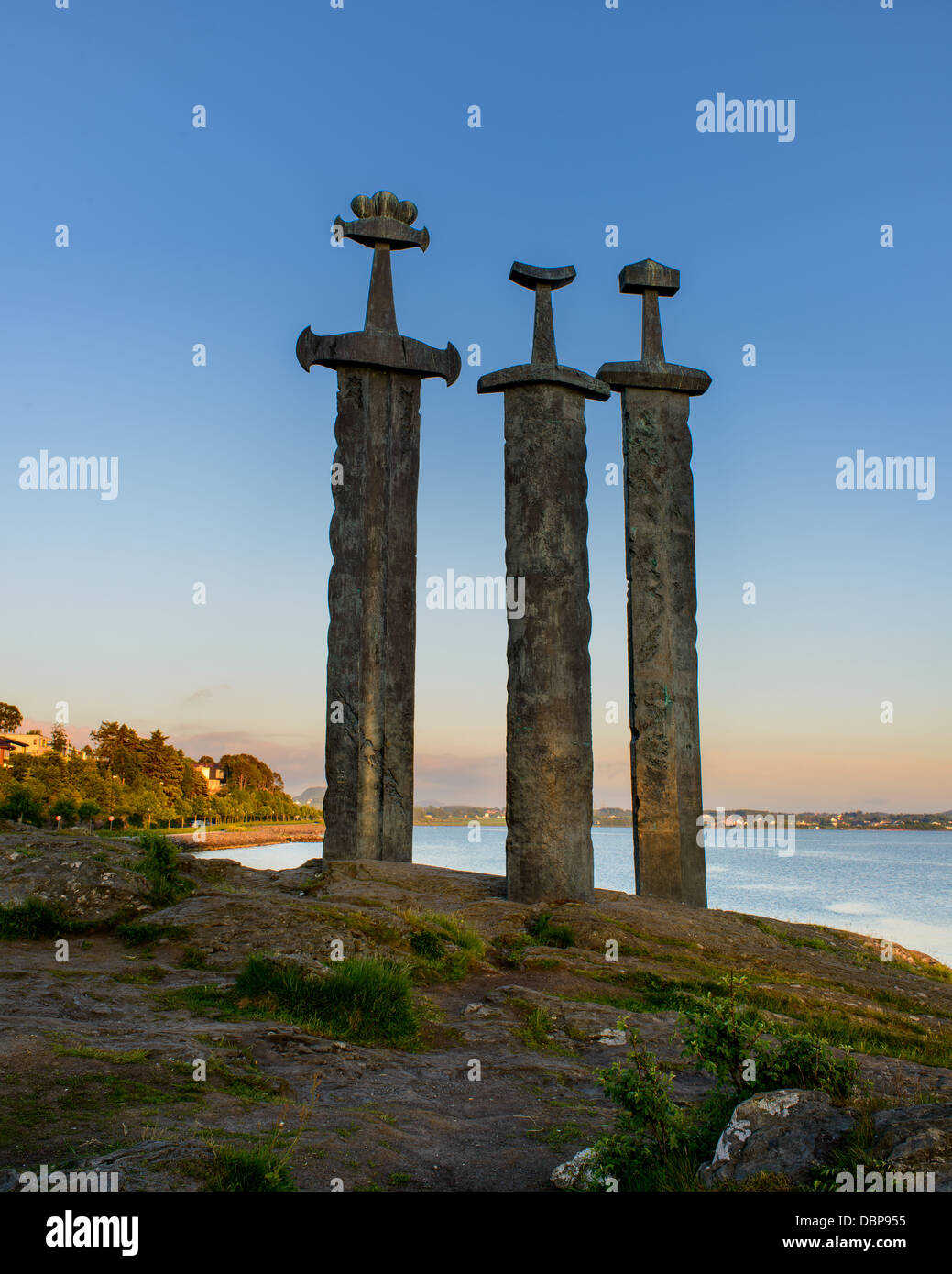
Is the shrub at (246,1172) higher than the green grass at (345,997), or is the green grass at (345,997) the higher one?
the shrub at (246,1172)

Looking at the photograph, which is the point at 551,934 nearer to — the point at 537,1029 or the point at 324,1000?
the point at 537,1029

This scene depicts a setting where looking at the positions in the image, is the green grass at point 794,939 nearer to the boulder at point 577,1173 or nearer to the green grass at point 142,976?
the green grass at point 142,976

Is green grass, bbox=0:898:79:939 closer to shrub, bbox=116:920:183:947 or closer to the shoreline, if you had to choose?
shrub, bbox=116:920:183:947

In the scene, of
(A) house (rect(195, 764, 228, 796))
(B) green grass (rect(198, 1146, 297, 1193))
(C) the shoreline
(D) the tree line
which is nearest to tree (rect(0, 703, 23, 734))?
(D) the tree line

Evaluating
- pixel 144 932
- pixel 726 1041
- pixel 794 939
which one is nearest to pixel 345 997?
pixel 144 932

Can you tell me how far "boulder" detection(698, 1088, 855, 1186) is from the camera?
3.88m

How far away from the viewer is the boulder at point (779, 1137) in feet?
12.7

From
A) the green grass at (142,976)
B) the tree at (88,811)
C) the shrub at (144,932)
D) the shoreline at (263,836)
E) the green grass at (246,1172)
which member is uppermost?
the green grass at (246,1172)

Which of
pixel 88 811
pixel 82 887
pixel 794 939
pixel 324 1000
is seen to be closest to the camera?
pixel 324 1000

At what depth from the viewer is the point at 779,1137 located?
4.03m

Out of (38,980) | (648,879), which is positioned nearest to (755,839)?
(648,879)

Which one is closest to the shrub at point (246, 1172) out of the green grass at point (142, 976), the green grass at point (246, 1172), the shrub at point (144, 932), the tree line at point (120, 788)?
the green grass at point (246, 1172)

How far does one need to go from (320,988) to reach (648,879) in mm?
8284

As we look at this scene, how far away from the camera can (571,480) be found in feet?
42.1
